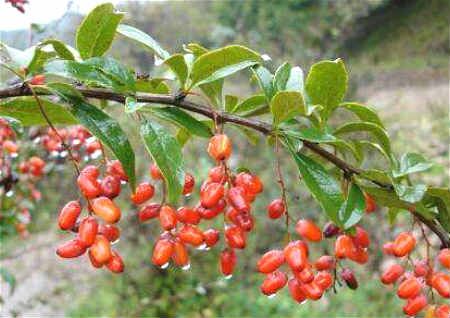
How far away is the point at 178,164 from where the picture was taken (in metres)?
1.08

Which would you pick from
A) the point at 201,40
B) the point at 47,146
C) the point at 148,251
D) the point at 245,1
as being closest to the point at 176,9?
the point at 201,40

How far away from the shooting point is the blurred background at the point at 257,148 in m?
5.23

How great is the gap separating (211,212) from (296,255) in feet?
0.57

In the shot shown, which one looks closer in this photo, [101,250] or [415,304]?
[101,250]

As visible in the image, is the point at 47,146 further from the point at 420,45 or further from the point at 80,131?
the point at 420,45

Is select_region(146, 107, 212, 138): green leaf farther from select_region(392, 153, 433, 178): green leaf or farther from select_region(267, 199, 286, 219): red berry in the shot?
select_region(392, 153, 433, 178): green leaf

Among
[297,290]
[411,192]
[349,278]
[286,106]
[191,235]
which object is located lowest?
[349,278]

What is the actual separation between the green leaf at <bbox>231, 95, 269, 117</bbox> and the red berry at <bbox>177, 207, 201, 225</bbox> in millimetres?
215

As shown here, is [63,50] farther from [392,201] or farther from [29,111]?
[392,201]

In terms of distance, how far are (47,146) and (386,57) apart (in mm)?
7013

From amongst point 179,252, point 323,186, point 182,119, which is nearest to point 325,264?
point 323,186

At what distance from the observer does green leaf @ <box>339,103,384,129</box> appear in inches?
47.1

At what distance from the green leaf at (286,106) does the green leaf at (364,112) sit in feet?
0.47

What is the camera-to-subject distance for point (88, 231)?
1073 mm
